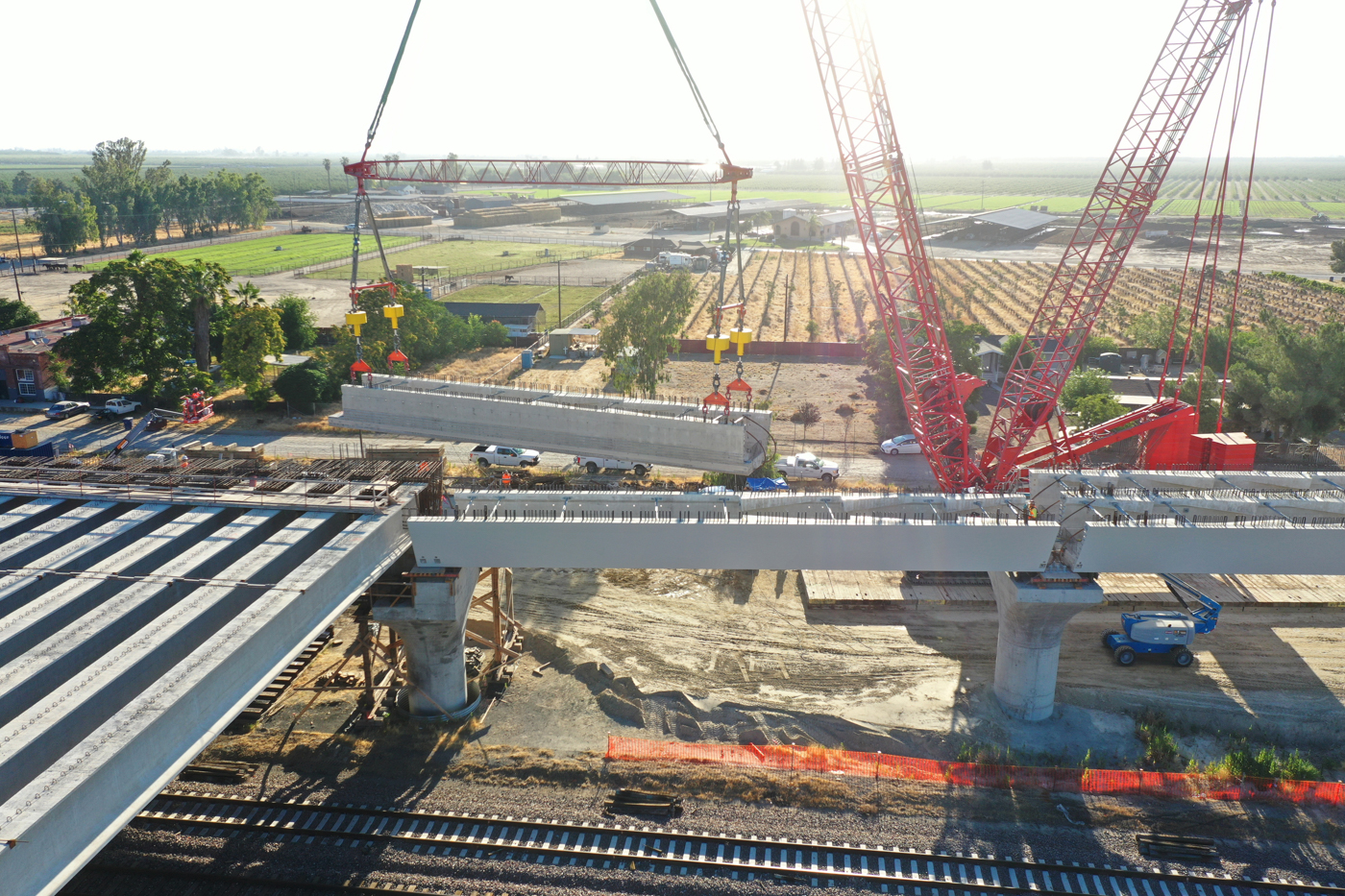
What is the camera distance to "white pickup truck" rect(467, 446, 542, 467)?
3841 cm

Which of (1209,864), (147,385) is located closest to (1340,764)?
(1209,864)

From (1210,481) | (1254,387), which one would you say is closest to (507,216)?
(1254,387)

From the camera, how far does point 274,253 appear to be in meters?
105

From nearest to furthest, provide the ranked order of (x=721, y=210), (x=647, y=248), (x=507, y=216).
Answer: (x=647, y=248), (x=721, y=210), (x=507, y=216)

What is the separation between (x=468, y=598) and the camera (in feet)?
73.5

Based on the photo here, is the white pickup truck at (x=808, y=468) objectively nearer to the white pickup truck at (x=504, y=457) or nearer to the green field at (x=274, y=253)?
the white pickup truck at (x=504, y=457)

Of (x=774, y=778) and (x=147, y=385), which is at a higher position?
(x=147, y=385)

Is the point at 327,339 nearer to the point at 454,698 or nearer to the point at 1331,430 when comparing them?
the point at 454,698

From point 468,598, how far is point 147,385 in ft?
112

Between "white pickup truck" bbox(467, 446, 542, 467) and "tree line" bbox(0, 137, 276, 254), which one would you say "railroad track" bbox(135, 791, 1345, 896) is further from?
"tree line" bbox(0, 137, 276, 254)

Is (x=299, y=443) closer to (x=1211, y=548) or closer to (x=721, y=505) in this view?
(x=721, y=505)

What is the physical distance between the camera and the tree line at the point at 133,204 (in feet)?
330

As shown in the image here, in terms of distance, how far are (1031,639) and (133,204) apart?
412 ft

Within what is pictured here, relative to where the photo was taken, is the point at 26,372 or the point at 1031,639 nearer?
the point at 1031,639
